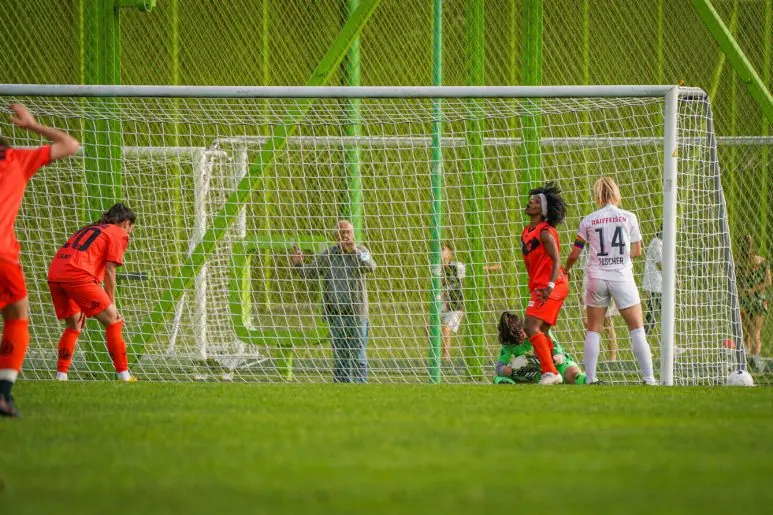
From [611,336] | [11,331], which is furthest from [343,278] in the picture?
[11,331]

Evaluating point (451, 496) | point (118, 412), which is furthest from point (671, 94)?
point (451, 496)

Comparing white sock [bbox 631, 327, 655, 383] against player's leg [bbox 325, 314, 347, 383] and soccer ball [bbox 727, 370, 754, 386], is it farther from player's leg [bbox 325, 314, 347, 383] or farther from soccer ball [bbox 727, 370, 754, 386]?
player's leg [bbox 325, 314, 347, 383]

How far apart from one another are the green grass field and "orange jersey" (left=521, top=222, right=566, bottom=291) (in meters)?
1.76

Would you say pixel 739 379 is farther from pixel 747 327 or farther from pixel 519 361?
pixel 747 327

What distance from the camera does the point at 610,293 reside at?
9.53 m

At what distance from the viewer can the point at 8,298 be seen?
607 cm

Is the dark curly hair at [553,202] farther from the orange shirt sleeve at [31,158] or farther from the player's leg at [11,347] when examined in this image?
the player's leg at [11,347]

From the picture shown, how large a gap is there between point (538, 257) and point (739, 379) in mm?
2046

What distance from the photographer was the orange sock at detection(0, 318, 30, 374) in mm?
6059

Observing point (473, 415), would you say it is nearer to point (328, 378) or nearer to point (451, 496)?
point (451, 496)

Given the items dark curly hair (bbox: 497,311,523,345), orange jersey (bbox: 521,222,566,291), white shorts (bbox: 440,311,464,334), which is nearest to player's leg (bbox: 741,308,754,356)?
white shorts (bbox: 440,311,464,334)

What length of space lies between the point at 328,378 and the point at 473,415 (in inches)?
219

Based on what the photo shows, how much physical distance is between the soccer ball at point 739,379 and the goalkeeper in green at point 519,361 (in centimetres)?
126

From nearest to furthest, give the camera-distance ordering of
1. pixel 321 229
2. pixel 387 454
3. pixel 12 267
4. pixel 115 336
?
pixel 387 454
pixel 12 267
pixel 115 336
pixel 321 229
